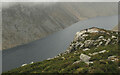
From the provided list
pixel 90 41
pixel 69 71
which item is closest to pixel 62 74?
pixel 69 71

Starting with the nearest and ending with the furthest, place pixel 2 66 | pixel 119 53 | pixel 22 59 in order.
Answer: pixel 119 53 < pixel 2 66 < pixel 22 59

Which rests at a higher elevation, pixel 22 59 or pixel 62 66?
pixel 62 66

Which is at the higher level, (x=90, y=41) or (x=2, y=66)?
(x=90, y=41)

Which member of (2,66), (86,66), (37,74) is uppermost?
(86,66)

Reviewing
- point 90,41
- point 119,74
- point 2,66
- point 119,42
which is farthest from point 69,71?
point 2,66

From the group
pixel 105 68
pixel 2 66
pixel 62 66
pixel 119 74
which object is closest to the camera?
pixel 119 74

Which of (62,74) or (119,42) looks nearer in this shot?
(62,74)

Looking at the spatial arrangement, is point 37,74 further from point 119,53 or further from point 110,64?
point 119,53

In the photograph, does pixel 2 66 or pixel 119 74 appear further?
pixel 2 66

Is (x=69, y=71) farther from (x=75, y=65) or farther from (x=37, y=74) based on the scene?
(x=37, y=74)
